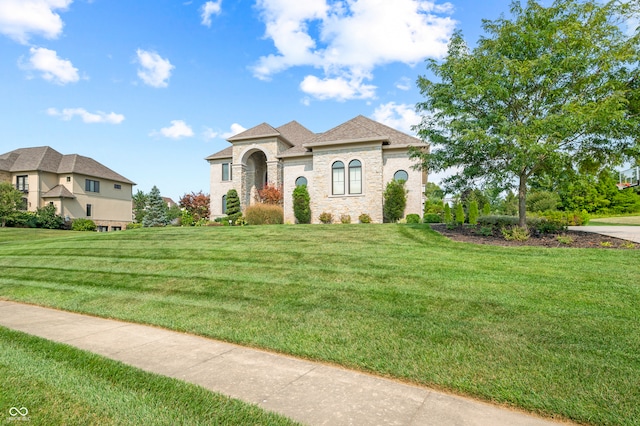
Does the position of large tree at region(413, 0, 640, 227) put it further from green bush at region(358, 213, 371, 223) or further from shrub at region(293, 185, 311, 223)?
shrub at region(293, 185, 311, 223)

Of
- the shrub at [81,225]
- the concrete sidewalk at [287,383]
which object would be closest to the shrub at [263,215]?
the concrete sidewalk at [287,383]

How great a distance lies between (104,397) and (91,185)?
1824 inches

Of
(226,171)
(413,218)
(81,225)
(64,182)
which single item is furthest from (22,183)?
(413,218)

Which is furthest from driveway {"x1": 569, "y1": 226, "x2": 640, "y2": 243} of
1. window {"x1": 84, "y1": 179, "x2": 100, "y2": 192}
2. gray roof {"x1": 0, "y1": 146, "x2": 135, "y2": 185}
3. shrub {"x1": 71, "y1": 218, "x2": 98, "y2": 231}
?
window {"x1": 84, "y1": 179, "x2": 100, "y2": 192}

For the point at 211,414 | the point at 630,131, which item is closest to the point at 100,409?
the point at 211,414

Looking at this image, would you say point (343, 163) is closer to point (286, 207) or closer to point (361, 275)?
point (286, 207)

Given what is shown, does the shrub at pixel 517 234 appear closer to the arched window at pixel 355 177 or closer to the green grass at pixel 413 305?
the green grass at pixel 413 305

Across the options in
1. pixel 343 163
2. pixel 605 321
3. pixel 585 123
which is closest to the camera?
pixel 605 321

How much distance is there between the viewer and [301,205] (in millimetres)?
23484

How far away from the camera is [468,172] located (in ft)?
38.5

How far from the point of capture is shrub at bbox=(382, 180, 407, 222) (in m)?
21.9

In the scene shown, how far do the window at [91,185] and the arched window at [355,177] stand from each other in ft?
114

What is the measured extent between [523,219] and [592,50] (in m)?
5.35

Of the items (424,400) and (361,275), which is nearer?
(424,400)
